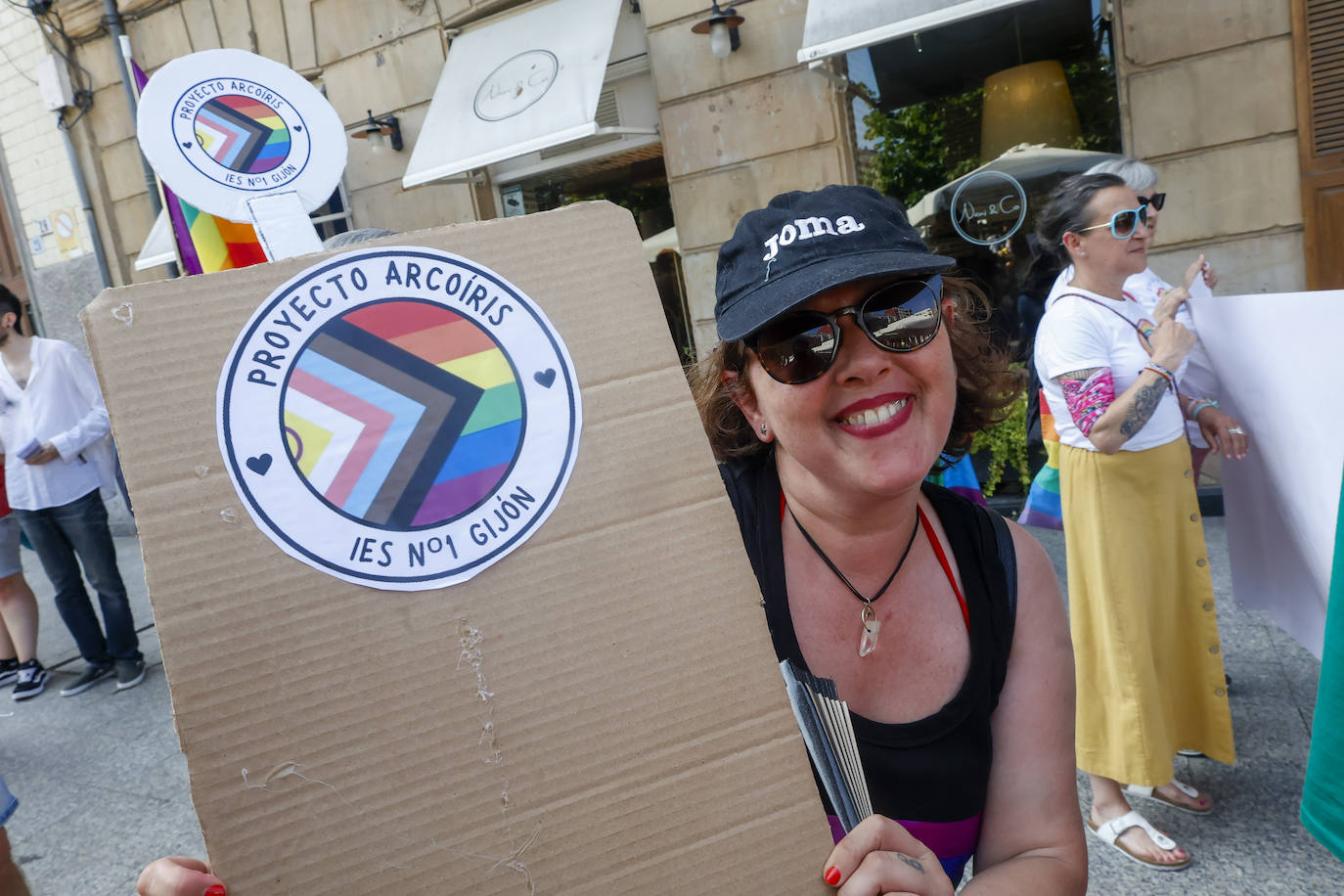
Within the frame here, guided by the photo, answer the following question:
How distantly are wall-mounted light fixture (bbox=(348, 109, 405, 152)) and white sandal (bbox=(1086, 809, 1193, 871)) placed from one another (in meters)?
7.35

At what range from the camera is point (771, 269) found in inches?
47.9

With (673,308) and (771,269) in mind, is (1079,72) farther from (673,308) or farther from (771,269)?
(771,269)

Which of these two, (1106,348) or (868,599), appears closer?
(868,599)

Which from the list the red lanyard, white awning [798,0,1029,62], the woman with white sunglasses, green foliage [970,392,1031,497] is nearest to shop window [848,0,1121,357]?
green foliage [970,392,1031,497]

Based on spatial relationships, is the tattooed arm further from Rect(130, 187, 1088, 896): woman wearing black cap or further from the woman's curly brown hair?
Rect(130, 187, 1088, 896): woman wearing black cap

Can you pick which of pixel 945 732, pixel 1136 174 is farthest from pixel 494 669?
pixel 1136 174

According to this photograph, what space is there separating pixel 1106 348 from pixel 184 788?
4062 mm

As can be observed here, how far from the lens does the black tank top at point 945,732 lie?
132 cm

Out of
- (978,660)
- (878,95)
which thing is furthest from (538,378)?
(878,95)

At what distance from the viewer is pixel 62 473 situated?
4.70m

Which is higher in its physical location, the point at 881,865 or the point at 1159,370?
the point at 1159,370

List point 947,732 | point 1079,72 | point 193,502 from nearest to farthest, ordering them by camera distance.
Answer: point 193,502 → point 947,732 → point 1079,72

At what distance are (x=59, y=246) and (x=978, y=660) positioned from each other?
1157 cm

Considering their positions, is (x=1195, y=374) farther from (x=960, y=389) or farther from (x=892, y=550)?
(x=892, y=550)
